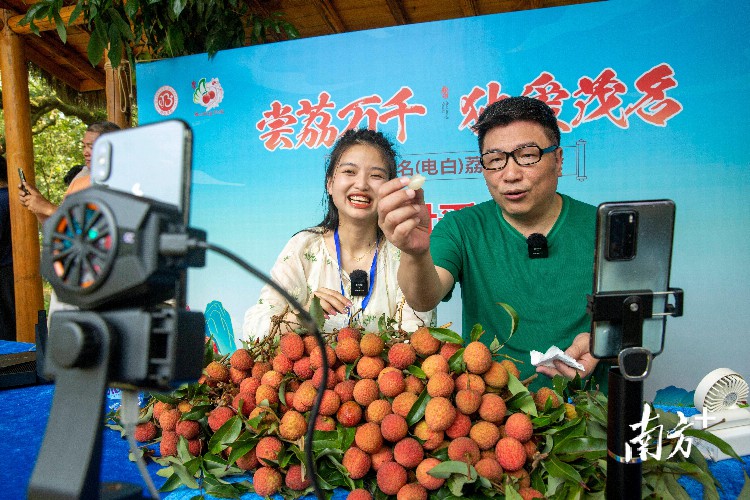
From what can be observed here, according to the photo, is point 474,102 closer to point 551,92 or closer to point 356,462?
point 551,92

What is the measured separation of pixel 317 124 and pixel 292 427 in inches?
77.6

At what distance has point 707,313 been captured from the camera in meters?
2.11

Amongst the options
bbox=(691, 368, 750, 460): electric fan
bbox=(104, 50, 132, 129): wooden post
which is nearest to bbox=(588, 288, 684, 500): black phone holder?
bbox=(691, 368, 750, 460): electric fan

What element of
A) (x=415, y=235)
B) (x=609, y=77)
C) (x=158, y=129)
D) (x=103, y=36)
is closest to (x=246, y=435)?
(x=415, y=235)

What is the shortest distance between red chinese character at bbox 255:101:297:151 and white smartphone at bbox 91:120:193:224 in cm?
218

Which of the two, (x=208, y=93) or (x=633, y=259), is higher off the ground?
(x=208, y=93)

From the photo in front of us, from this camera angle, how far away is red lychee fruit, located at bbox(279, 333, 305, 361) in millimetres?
1001

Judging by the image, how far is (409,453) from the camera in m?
0.83

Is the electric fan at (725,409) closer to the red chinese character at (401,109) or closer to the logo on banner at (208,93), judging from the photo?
the red chinese character at (401,109)

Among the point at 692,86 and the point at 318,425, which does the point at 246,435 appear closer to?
the point at 318,425

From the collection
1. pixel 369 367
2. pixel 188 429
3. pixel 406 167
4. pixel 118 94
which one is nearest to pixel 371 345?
pixel 369 367

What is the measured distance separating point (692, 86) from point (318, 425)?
2.08 metres

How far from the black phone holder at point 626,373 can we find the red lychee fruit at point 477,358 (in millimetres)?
242

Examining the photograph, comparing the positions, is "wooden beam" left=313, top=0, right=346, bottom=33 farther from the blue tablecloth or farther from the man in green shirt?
the blue tablecloth
